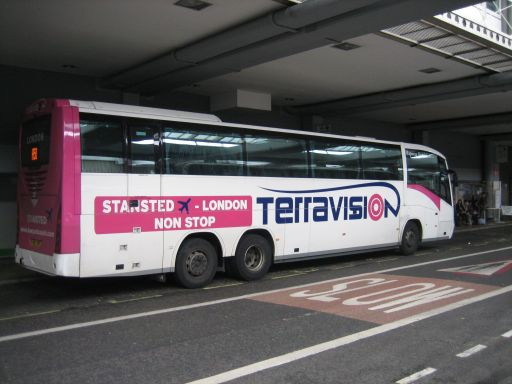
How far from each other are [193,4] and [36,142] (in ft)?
11.8

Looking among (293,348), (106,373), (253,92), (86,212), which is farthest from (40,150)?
(253,92)

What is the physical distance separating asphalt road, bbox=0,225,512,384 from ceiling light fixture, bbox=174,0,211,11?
5034mm

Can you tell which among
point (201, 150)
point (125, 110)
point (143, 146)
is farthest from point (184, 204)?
point (125, 110)

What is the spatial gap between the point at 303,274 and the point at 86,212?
4901 mm

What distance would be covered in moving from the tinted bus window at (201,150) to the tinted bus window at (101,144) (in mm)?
873

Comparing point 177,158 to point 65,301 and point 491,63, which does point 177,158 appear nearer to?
point 65,301

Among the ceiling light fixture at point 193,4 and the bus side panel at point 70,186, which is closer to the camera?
the bus side panel at point 70,186

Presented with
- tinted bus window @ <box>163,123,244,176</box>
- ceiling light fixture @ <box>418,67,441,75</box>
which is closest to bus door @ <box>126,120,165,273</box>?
tinted bus window @ <box>163,123,244,176</box>

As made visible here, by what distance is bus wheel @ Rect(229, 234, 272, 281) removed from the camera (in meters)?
10.1

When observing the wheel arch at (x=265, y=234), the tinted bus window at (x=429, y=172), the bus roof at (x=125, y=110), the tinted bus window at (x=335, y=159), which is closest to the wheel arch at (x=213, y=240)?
the wheel arch at (x=265, y=234)

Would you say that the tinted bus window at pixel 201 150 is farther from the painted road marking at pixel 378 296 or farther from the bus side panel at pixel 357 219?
the painted road marking at pixel 378 296

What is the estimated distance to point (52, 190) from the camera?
810 centimetres

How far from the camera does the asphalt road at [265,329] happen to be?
506cm

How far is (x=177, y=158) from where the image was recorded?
30.1 feet
